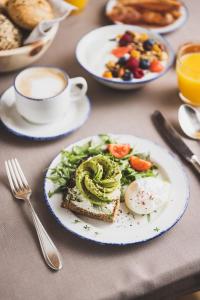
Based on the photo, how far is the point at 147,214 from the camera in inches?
47.5

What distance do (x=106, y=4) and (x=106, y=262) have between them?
132cm

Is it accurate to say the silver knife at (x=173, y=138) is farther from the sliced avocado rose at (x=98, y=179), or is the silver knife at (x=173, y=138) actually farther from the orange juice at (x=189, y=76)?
the sliced avocado rose at (x=98, y=179)

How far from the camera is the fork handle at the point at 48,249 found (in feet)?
3.63

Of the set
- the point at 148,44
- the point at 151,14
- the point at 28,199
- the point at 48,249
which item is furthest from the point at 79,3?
the point at 48,249

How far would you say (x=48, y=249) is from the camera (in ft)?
3.73

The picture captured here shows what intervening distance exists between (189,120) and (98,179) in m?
0.48

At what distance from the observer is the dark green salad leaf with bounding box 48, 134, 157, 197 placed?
126 cm

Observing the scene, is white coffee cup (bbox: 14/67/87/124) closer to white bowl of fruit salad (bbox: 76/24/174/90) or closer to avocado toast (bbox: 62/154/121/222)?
white bowl of fruit salad (bbox: 76/24/174/90)

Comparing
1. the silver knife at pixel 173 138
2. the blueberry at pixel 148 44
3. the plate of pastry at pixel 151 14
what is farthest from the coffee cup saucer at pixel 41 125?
the plate of pastry at pixel 151 14

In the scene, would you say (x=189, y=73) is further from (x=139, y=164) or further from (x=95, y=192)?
(x=95, y=192)

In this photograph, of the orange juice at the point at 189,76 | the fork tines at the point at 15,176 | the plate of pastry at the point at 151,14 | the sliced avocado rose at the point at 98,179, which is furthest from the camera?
the plate of pastry at the point at 151,14

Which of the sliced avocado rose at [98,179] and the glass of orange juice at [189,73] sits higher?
the sliced avocado rose at [98,179]

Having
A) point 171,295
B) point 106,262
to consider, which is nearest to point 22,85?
point 106,262

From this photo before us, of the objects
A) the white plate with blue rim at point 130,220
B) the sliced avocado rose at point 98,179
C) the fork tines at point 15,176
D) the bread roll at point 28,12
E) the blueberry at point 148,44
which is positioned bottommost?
the white plate with blue rim at point 130,220
